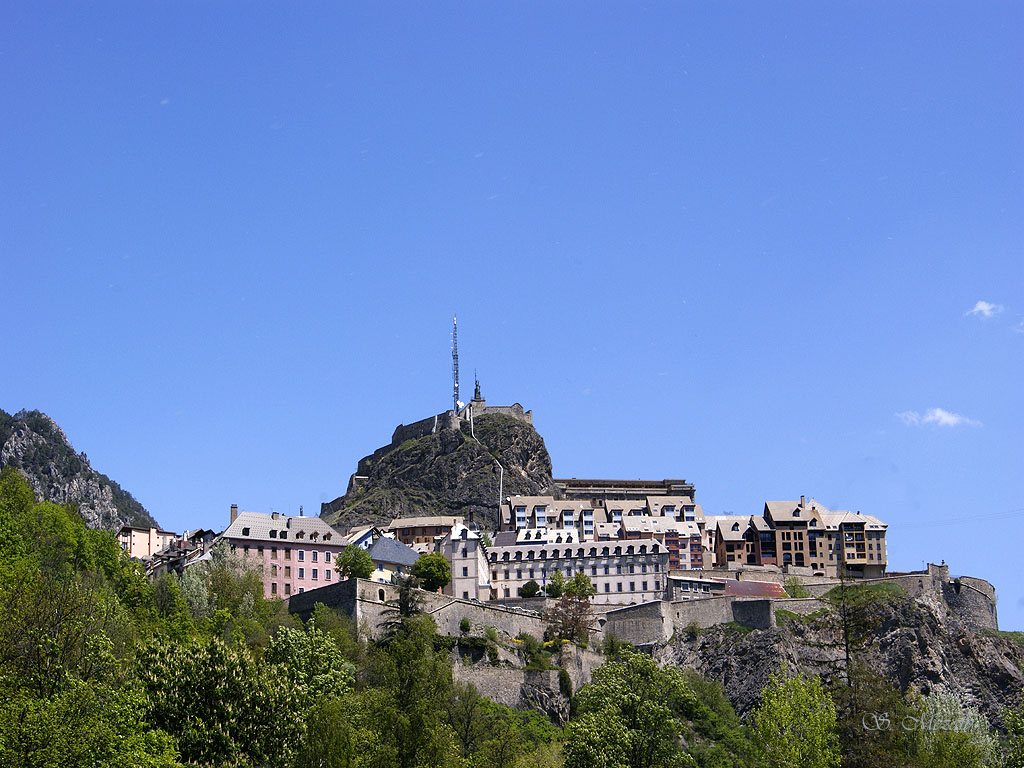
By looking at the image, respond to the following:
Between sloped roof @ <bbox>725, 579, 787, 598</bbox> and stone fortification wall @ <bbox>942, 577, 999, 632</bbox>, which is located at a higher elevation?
sloped roof @ <bbox>725, 579, 787, 598</bbox>

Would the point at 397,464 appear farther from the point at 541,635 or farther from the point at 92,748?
the point at 92,748

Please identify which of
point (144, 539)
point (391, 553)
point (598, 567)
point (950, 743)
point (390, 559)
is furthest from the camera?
point (144, 539)

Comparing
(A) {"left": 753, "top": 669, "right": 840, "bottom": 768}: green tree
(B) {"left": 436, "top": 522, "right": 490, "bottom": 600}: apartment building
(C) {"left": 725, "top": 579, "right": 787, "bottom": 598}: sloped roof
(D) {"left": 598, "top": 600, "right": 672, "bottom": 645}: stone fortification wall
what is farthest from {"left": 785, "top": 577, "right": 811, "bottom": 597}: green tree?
(A) {"left": 753, "top": 669, "right": 840, "bottom": 768}: green tree

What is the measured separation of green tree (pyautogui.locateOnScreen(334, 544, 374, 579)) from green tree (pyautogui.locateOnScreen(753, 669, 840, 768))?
158 feet

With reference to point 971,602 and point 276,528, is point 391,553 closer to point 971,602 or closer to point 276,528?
point 276,528

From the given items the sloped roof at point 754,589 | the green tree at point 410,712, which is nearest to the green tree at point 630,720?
the green tree at point 410,712

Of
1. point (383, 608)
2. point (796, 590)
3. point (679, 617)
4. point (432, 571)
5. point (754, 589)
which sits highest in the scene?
point (432, 571)

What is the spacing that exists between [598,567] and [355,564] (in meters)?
28.0

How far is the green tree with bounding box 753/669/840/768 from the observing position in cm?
5784

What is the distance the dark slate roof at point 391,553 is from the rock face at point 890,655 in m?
25.3

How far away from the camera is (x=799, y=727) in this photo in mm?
60000

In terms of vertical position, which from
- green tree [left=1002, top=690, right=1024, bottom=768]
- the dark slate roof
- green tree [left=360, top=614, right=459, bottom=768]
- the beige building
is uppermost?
the beige building

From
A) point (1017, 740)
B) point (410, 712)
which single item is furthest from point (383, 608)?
point (1017, 740)

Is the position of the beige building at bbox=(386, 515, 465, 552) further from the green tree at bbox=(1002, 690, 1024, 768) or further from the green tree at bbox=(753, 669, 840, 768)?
the green tree at bbox=(1002, 690, 1024, 768)
